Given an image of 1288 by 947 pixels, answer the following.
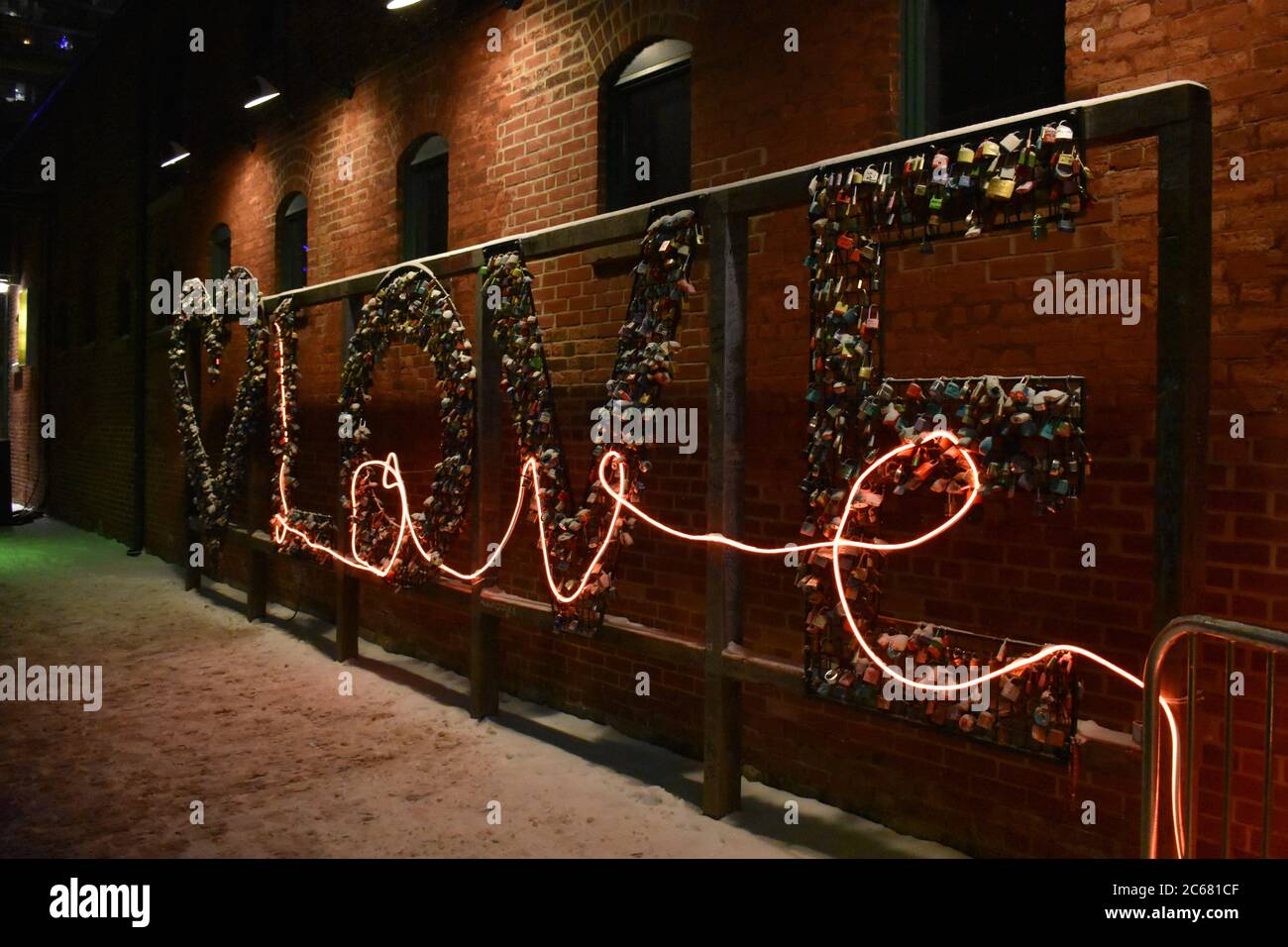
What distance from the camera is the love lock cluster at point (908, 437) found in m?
3.25

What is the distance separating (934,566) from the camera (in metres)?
4.16

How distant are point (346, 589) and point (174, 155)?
808cm

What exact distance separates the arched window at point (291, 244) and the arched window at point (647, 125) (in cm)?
511

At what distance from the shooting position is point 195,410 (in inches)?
415

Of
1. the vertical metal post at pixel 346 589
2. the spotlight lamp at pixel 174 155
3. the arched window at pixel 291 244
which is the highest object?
the spotlight lamp at pixel 174 155

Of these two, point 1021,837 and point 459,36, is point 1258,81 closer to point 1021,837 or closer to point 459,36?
point 1021,837

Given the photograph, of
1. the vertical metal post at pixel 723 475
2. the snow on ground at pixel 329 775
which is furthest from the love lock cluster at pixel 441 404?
the vertical metal post at pixel 723 475

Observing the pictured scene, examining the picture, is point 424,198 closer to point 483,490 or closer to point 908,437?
point 483,490

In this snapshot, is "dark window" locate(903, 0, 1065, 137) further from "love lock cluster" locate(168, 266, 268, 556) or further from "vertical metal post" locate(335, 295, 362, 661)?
"love lock cluster" locate(168, 266, 268, 556)

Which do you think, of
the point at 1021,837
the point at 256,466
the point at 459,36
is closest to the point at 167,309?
the point at 256,466

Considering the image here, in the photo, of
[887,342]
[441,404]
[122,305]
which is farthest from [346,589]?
[122,305]

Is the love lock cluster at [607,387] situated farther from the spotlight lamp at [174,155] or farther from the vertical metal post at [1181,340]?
the spotlight lamp at [174,155]

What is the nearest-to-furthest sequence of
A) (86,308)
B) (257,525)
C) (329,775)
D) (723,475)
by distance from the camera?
1. (723,475)
2. (329,775)
3. (257,525)
4. (86,308)

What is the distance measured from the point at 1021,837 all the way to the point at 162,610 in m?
8.33
